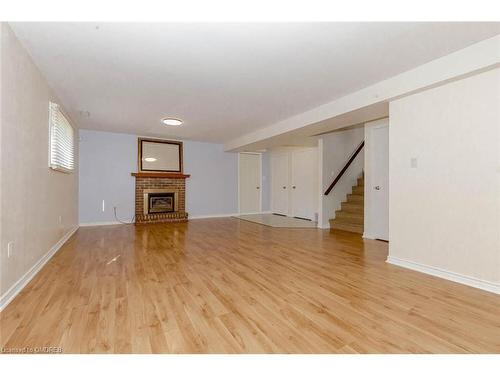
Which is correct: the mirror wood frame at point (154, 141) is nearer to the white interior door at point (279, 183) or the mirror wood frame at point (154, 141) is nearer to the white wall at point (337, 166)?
the white interior door at point (279, 183)

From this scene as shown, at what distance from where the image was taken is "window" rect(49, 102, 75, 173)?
128 inches

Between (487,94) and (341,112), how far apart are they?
159cm

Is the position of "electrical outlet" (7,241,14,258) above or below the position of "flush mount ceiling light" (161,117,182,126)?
below

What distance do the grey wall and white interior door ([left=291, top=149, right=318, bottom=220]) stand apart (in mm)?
2171

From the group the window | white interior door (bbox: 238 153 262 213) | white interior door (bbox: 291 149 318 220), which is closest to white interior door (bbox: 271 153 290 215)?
white interior door (bbox: 291 149 318 220)

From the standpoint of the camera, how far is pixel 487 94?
2297 millimetres

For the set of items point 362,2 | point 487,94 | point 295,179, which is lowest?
point 295,179

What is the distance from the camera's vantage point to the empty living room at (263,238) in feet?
4.98

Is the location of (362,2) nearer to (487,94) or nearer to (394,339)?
(487,94)

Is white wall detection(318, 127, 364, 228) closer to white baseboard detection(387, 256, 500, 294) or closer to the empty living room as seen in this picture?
the empty living room

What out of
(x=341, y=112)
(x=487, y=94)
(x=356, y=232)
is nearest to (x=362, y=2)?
(x=487, y=94)

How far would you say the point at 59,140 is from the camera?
3.61 m

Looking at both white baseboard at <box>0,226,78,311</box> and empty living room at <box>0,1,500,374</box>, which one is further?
white baseboard at <box>0,226,78,311</box>

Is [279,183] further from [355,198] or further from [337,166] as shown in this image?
[355,198]
